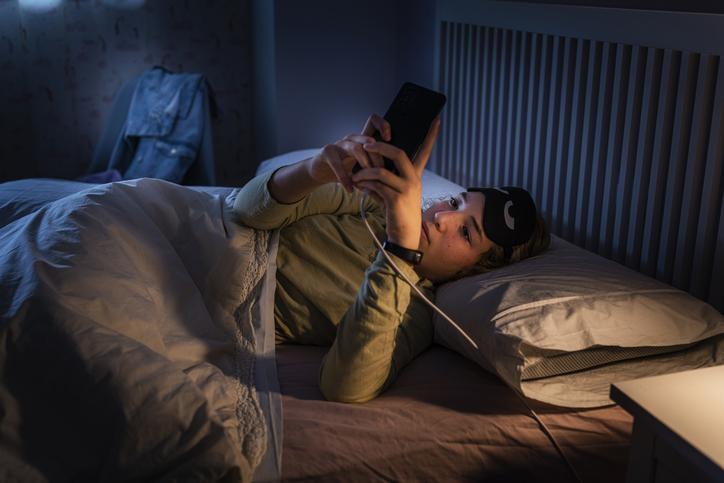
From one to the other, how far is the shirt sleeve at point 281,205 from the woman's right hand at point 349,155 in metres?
0.14

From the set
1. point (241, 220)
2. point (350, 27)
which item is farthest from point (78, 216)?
point (350, 27)

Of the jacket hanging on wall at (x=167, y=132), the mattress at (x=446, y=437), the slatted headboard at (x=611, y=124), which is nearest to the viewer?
the mattress at (x=446, y=437)

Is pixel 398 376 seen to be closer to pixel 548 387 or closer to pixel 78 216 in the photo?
pixel 548 387

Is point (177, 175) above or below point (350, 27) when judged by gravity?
below

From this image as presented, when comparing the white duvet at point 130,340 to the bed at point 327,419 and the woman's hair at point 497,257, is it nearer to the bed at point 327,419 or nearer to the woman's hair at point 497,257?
the bed at point 327,419

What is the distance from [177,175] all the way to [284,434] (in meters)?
1.76

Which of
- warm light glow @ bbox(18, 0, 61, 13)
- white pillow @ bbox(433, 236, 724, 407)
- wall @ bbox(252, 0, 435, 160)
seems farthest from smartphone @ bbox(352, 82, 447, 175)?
warm light glow @ bbox(18, 0, 61, 13)

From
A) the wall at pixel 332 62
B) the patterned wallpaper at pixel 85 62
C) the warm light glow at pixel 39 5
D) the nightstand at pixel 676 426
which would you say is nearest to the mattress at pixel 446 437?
the nightstand at pixel 676 426

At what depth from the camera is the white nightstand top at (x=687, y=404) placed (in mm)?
796

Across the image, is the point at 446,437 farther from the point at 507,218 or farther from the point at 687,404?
the point at 507,218

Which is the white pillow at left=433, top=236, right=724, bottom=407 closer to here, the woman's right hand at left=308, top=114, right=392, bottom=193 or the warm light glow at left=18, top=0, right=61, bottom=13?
the woman's right hand at left=308, top=114, right=392, bottom=193

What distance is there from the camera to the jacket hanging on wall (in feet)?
8.90

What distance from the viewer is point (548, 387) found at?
1187mm

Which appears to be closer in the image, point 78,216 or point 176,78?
point 78,216
